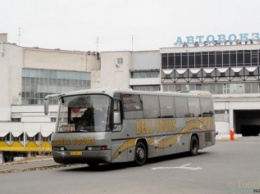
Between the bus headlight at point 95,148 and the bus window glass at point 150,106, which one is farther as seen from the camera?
the bus window glass at point 150,106

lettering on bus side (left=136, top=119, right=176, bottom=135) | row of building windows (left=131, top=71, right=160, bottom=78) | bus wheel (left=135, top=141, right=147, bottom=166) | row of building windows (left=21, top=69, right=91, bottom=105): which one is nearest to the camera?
bus wheel (left=135, top=141, right=147, bottom=166)

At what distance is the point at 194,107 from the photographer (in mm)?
23922

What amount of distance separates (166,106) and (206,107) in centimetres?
471

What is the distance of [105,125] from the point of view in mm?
17234

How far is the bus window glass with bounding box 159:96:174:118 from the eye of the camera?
821 inches

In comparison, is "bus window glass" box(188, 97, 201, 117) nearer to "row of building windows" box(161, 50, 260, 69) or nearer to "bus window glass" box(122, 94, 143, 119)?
"bus window glass" box(122, 94, 143, 119)

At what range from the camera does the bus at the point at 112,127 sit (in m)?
17.2

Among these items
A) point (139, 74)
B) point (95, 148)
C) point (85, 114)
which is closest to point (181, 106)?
point (85, 114)

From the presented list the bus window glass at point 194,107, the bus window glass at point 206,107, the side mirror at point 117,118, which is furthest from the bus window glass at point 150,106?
the bus window glass at point 206,107

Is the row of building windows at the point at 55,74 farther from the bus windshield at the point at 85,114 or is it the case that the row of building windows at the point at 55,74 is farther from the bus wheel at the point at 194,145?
the bus windshield at the point at 85,114

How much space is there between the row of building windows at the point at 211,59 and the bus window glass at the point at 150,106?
62.3 meters

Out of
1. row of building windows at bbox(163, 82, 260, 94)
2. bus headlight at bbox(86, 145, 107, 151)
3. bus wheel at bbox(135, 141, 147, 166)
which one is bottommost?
bus wheel at bbox(135, 141, 147, 166)

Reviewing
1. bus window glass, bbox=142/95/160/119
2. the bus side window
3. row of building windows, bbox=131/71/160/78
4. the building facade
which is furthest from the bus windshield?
row of building windows, bbox=131/71/160/78

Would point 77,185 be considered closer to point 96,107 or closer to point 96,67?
point 96,107
